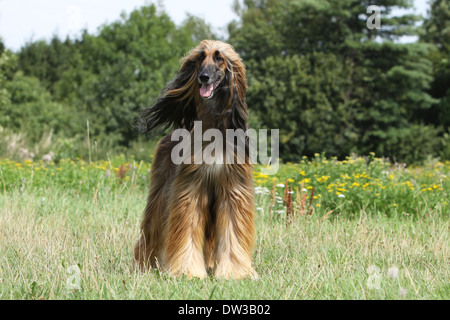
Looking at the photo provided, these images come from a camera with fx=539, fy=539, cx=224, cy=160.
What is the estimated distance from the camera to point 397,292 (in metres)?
3.15

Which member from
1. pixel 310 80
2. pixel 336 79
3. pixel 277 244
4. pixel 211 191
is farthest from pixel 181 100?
pixel 336 79

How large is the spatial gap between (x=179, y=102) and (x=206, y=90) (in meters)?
0.46

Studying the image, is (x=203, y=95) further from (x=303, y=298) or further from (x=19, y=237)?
(x=19, y=237)

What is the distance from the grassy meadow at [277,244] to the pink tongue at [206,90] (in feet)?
3.94

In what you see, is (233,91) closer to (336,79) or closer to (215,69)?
(215,69)

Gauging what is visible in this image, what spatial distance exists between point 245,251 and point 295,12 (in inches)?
829

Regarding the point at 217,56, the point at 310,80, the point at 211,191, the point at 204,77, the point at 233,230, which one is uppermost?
the point at 310,80

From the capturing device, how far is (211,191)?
12.1ft

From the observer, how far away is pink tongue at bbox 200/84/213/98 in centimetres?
349

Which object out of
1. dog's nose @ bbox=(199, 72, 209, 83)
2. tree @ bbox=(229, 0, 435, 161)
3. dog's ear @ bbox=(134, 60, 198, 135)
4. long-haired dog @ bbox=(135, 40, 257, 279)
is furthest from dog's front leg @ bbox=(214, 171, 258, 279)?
tree @ bbox=(229, 0, 435, 161)

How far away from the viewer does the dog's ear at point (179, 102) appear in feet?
12.6

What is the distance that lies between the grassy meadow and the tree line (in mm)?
11376
